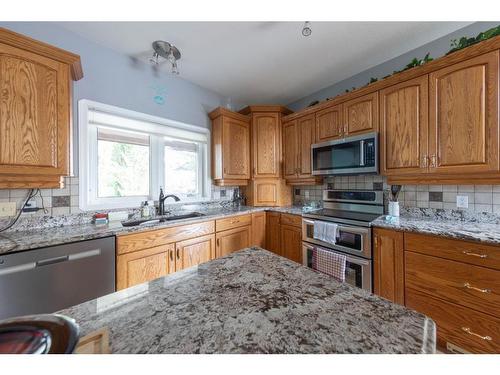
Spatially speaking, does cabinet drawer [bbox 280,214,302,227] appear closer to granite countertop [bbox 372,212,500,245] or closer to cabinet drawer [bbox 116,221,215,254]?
granite countertop [bbox 372,212,500,245]

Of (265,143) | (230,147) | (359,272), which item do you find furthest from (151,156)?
(359,272)

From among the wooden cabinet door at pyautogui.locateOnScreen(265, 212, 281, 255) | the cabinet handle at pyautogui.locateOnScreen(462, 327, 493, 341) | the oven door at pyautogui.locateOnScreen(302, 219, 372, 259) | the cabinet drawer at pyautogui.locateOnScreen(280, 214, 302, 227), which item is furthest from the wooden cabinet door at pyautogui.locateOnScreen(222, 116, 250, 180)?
the cabinet handle at pyautogui.locateOnScreen(462, 327, 493, 341)

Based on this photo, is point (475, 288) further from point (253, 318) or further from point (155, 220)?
point (155, 220)

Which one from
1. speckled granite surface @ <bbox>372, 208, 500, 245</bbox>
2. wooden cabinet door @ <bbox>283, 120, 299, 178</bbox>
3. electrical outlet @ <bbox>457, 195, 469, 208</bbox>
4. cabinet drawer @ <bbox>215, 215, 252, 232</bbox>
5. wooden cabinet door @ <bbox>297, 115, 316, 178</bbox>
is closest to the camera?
speckled granite surface @ <bbox>372, 208, 500, 245</bbox>

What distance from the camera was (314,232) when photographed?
6.93 feet

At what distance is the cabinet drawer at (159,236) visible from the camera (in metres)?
1.54

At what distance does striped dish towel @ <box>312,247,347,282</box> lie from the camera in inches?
41.3

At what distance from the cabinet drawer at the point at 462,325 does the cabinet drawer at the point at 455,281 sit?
0.05 m

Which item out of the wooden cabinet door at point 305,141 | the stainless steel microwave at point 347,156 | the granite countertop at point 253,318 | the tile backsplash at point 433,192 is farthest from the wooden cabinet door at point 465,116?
the granite countertop at point 253,318

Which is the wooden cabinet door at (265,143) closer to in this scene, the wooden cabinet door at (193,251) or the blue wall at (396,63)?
the blue wall at (396,63)

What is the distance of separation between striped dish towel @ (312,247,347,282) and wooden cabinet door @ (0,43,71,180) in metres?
1.86

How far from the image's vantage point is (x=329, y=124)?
7.83 ft

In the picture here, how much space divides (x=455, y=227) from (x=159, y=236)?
233cm
